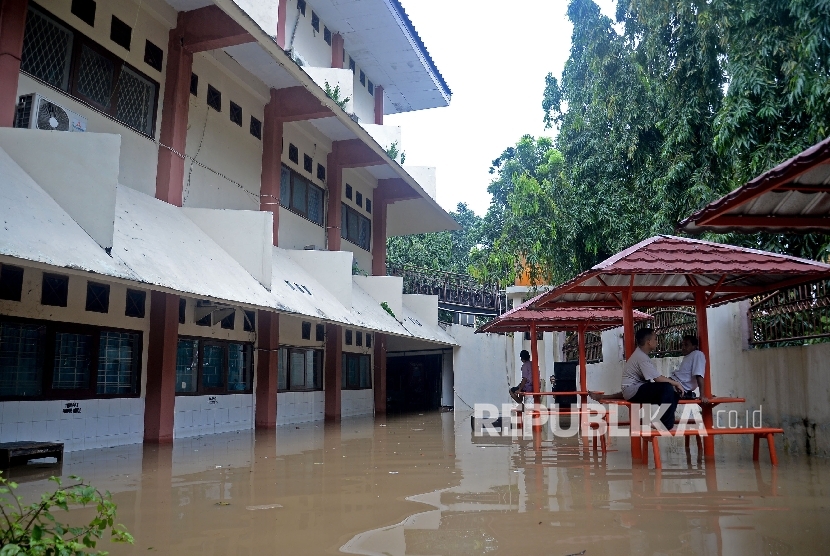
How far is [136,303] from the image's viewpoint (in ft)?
35.0

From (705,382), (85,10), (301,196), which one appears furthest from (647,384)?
Answer: (301,196)

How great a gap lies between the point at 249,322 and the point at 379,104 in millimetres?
11305

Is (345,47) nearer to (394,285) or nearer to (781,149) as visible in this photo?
(394,285)

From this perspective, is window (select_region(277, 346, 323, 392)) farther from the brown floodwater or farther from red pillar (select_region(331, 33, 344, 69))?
red pillar (select_region(331, 33, 344, 69))

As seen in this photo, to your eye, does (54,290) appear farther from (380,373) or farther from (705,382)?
(380,373)

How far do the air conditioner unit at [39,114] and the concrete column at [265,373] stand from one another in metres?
6.56

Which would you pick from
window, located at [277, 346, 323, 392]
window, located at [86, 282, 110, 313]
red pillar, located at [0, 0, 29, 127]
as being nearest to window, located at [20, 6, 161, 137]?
red pillar, located at [0, 0, 29, 127]

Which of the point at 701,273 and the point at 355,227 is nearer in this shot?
the point at 701,273

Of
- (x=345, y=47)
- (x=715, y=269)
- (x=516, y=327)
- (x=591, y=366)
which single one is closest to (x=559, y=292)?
(x=715, y=269)

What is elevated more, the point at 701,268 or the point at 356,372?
the point at 701,268

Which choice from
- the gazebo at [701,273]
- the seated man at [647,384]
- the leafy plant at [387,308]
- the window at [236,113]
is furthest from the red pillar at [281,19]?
the seated man at [647,384]

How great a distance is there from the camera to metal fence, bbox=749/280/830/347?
24.1ft

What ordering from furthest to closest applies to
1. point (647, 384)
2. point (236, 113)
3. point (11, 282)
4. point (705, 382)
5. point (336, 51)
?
point (336, 51) < point (236, 113) < point (11, 282) < point (705, 382) < point (647, 384)

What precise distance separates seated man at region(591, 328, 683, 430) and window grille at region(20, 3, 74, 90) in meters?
7.94
